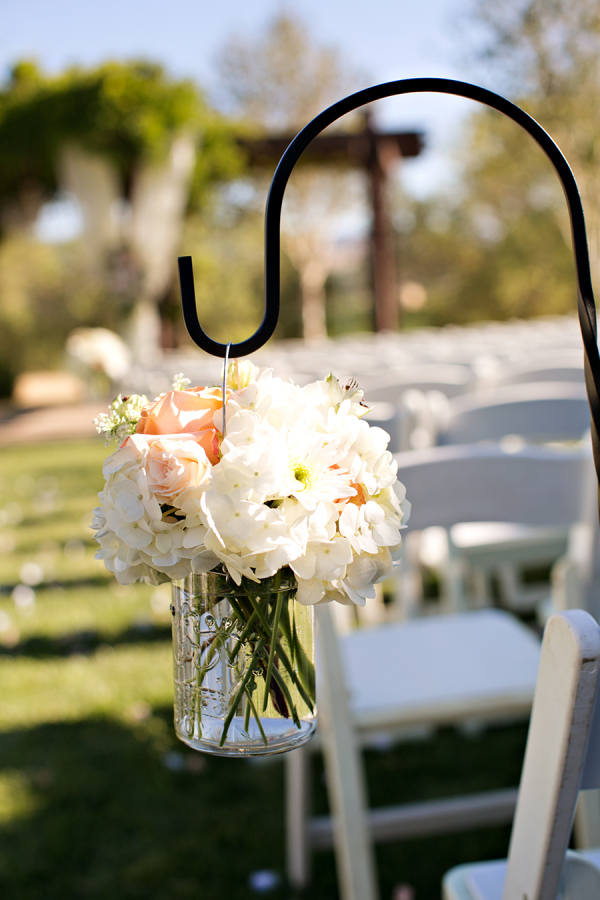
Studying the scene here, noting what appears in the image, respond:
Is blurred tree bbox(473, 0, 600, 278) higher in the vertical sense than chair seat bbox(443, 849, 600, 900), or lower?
higher

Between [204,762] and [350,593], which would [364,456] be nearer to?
[350,593]

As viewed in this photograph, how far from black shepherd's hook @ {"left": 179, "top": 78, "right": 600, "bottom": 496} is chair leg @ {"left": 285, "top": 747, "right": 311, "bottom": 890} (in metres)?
1.16

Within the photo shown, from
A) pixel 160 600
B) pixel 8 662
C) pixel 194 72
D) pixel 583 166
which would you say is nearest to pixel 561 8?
pixel 583 166

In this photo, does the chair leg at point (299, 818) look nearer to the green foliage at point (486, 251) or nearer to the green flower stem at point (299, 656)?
the green flower stem at point (299, 656)

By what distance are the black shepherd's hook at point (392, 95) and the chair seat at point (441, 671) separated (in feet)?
2.88

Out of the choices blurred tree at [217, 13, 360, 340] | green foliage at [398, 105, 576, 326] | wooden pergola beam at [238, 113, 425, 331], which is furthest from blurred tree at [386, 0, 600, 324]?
blurred tree at [217, 13, 360, 340]

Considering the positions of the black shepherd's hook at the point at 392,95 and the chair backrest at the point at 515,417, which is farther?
the chair backrest at the point at 515,417

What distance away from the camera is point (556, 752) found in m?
0.55

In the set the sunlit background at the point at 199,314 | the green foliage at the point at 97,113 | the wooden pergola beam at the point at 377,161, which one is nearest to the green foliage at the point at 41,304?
the sunlit background at the point at 199,314

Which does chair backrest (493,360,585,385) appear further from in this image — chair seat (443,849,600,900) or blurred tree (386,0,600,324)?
blurred tree (386,0,600,324)

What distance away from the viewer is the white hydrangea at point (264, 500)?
1.65 ft

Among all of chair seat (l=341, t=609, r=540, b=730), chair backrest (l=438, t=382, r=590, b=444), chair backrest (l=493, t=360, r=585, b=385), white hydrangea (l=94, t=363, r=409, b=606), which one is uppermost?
white hydrangea (l=94, t=363, r=409, b=606)

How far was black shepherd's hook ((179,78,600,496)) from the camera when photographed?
1.90ft

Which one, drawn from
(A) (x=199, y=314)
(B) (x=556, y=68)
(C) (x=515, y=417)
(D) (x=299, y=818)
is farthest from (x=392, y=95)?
(A) (x=199, y=314)
